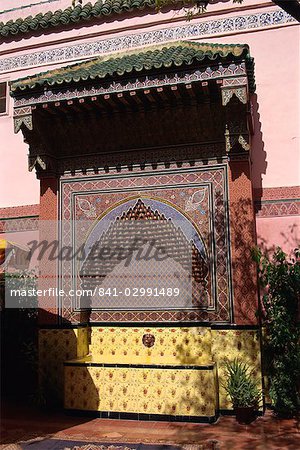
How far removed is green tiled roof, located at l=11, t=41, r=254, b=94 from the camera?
662 cm

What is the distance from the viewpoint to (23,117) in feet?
24.0

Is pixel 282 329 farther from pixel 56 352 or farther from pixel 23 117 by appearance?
pixel 23 117

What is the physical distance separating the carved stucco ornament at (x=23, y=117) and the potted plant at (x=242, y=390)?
4554 mm

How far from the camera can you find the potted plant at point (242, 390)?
20.6 feet

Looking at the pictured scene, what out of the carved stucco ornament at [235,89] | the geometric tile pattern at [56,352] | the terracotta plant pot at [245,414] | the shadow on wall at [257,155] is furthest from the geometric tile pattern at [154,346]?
the carved stucco ornament at [235,89]

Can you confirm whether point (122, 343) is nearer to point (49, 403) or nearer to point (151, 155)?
point (49, 403)

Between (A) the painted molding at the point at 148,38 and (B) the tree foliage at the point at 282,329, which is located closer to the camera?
(B) the tree foliage at the point at 282,329

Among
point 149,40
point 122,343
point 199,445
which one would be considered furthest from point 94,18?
point 199,445

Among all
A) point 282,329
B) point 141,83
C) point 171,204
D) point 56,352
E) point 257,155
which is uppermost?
point 141,83

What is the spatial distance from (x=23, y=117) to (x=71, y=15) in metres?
3.27

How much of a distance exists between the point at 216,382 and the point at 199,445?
1.35m
